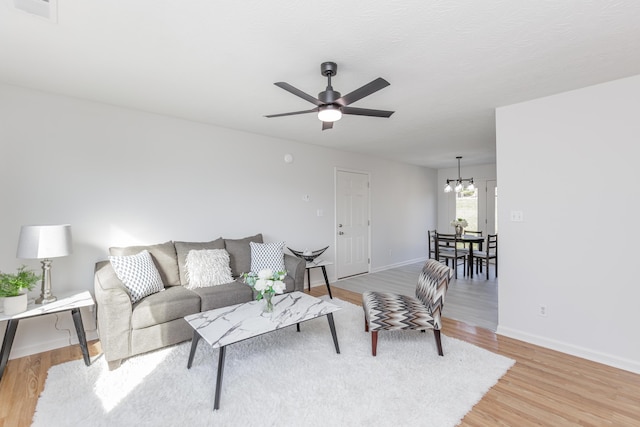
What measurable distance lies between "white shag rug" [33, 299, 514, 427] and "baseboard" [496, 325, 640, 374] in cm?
59

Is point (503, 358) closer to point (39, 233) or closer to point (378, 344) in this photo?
point (378, 344)

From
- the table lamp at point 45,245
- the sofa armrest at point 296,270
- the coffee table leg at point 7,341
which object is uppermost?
the table lamp at point 45,245

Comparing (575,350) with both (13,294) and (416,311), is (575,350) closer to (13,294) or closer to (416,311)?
(416,311)

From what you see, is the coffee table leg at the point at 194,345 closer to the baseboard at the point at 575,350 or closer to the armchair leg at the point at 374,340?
the armchair leg at the point at 374,340

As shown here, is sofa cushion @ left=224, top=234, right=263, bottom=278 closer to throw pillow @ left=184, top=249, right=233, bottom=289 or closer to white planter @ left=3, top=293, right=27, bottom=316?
throw pillow @ left=184, top=249, right=233, bottom=289

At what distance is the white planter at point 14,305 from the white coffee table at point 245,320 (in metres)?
1.21

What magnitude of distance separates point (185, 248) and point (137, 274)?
645mm

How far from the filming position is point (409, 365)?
2.43 meters

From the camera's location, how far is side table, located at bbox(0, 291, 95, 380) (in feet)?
7.38

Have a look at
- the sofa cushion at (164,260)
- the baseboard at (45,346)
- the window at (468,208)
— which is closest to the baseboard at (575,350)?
the sofa cushion at (164,260)

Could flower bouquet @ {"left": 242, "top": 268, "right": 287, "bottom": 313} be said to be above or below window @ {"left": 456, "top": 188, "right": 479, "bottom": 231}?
below

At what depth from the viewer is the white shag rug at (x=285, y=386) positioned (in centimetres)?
184

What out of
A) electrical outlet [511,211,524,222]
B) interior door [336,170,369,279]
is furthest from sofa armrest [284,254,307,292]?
electrical outlet [511,211,524,222]

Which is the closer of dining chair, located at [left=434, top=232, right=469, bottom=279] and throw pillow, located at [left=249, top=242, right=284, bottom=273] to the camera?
throw pillow, located at [left=249, top=242, right=284, bottom=273]
